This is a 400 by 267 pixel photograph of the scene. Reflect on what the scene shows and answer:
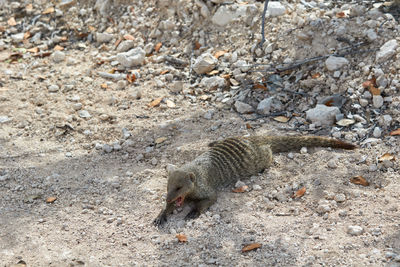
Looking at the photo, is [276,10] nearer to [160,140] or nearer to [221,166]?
[160,140]

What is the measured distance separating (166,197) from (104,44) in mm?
2860

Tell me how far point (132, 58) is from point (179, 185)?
2.24 metres

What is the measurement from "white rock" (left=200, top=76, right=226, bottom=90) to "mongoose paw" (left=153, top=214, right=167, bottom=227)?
1.81 metres

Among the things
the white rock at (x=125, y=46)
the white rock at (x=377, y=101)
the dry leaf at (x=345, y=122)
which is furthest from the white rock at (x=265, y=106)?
the white rock at (x=125, y=46)

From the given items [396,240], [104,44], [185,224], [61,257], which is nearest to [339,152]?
[396,240]

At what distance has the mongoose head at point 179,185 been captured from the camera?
3.40m

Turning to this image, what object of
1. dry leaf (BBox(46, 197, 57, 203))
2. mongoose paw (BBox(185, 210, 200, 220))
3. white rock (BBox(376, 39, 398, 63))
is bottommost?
mongoose paw (BBox(185, 210, 200, 220))

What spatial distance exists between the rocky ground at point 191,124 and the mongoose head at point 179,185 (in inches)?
6.1

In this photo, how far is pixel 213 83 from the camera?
4855 mm

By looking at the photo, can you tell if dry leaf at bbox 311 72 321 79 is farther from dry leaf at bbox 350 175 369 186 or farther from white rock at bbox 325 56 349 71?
dry leaf at bbox 350 175 369 186

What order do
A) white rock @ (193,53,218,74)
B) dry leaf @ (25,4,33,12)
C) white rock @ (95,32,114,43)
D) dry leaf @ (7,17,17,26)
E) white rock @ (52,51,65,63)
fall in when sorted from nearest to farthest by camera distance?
white rock @ (193,53,218,74), white rock @ (52,51,65,63), white rock @ (95,32,114,43), dry leaf @ (7,17,17,26), dry leaf @ (25,4,33,12)

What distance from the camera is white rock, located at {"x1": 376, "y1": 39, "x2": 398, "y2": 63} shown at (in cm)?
429

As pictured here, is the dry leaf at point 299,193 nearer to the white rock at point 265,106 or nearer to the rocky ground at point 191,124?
the rocky ground at point 191,124

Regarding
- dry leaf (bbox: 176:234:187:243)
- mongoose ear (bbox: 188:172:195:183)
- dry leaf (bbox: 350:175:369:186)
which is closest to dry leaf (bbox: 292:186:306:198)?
dry leaf (bbox: 350:175:369:186)
